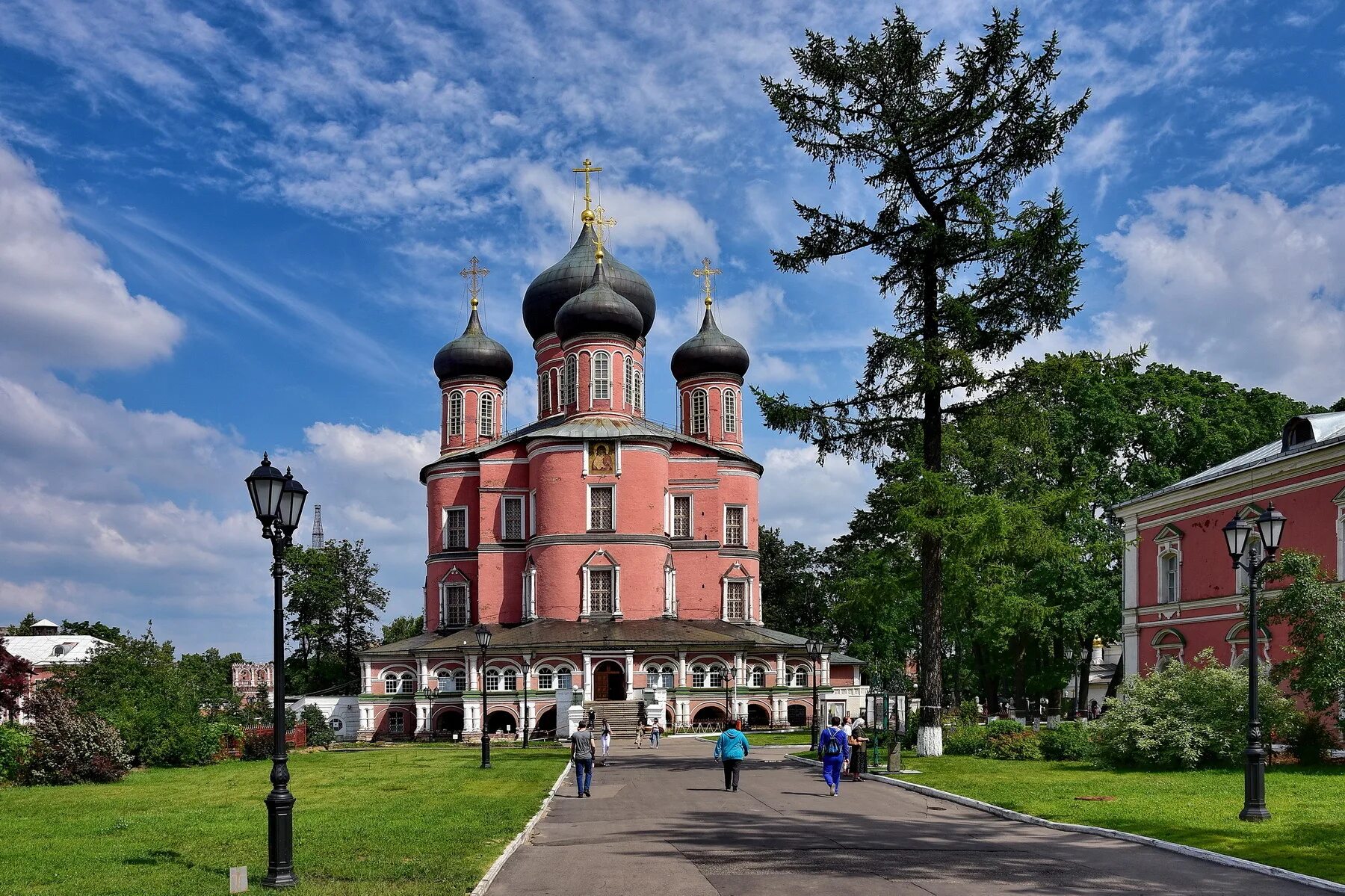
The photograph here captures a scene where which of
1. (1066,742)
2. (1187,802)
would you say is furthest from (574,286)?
(1187,802)

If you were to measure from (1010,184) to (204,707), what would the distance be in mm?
27682

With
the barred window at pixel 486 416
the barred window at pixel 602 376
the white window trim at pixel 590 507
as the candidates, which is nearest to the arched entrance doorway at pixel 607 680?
the white window trim at pixel 590 507

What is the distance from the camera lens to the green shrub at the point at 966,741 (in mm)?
25688

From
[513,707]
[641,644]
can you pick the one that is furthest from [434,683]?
[641,644]

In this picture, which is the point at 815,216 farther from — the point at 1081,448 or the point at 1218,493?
the point at 1081,448

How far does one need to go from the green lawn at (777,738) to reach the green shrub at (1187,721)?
1347 centimetres

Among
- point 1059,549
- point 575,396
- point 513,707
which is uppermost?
point 575,396

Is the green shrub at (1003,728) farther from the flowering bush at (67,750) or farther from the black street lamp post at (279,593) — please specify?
the flowering bush at (67,750)

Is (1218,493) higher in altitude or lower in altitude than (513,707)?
higher

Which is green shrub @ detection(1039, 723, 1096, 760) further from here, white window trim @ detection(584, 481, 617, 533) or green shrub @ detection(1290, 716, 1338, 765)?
white window trim @ detection(584, 481, 617, 533)

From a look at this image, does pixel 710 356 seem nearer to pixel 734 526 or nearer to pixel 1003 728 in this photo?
pixel 734 526

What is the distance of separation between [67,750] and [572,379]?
2850cm

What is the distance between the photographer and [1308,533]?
26797 millimetres

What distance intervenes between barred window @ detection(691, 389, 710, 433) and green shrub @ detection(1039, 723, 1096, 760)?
32756 mm
